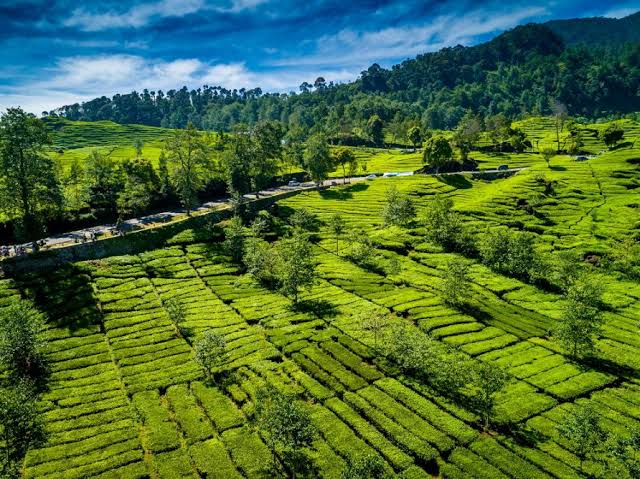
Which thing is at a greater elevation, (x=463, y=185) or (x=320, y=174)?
(x=320, y=174)

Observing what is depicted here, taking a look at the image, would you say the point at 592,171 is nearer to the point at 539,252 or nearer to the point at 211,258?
the point at 539,252

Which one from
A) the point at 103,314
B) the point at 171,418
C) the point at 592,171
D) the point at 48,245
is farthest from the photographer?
the point at 592,171

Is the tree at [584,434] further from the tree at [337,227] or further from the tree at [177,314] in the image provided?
the tree at [337,227]

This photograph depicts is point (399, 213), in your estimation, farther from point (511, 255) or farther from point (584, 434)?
point (584, 434)

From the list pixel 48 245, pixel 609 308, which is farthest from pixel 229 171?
pixel 609 308

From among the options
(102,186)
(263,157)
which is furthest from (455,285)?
(102,186)

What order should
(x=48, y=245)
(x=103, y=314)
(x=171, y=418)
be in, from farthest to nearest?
(x=48, y=245), (x=103, y=314), (x=171, y=418)

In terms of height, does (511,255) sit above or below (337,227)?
below
